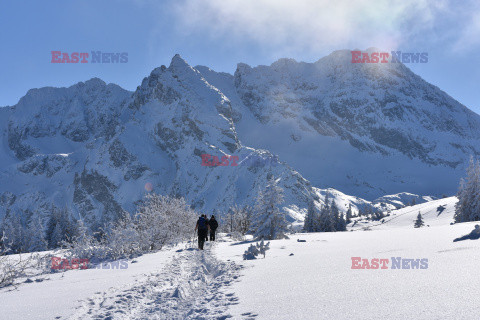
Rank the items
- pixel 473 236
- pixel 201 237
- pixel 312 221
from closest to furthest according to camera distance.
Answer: pixel 473 236 → pixel 201 237 → pixel 312 221

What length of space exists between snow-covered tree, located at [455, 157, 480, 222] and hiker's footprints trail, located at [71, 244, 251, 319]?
40.6 m

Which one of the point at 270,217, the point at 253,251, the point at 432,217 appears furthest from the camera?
the point at 432,217

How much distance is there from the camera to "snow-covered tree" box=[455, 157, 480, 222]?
38031 millimetres

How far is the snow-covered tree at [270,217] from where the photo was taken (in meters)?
26.1

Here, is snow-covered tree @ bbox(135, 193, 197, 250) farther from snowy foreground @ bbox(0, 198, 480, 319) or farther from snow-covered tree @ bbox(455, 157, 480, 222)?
snow-covered tree @ bbox(455, 157, 480, 222)

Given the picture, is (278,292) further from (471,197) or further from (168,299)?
(471,197)

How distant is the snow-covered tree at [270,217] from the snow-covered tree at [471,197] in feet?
86.7

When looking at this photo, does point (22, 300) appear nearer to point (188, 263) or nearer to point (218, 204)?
point (188, 263)

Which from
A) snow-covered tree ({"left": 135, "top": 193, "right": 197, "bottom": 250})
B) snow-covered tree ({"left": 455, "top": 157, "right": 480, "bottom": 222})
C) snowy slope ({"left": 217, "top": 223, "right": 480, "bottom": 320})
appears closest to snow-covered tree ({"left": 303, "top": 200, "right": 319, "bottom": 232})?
snow-covered tree ({"left": 455, "top": 157, "right": 480, "bottom": 222})

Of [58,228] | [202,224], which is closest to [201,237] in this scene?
[202,224]

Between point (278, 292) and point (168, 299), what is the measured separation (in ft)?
7.62

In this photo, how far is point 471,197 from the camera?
3925 centimetres

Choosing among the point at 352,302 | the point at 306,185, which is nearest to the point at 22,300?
the point at 352,302

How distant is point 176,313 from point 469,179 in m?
46.4
